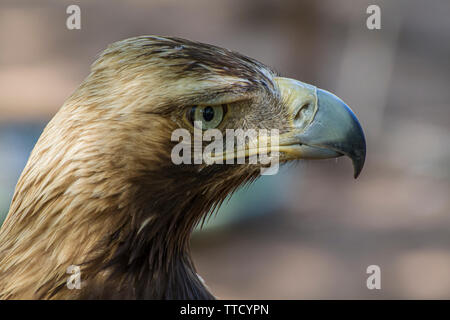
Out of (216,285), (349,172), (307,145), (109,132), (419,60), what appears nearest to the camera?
(109,132)

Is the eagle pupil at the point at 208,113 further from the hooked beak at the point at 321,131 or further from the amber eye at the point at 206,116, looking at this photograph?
the hooked beak at the point at 321,131

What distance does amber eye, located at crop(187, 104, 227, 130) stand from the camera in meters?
2.11

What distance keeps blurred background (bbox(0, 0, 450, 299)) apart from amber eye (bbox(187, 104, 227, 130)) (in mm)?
2620

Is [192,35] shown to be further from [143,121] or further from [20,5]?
[143,121]

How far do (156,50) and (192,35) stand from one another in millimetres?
6384

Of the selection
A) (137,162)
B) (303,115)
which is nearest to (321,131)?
(303,115)

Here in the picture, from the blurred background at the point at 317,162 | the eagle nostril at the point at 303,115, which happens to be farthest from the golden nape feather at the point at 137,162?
the blurred background at the point at 317,162

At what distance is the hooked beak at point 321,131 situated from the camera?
2238 mm

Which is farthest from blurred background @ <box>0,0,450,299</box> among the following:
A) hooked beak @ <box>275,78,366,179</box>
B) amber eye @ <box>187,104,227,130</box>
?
amber eye @ <box>187,104,227,130</box>

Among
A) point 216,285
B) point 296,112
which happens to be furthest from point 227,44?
point 296,112

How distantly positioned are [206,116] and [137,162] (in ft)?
0.98

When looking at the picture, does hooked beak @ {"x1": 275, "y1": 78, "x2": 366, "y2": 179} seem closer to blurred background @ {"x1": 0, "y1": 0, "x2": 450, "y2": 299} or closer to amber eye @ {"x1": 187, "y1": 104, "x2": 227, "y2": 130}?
amber eye @ {"x1": 187, "y1": 104, "x2": 227, "y2": 130}

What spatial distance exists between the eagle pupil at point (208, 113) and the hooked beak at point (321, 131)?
0.99 feet

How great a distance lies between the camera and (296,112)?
228cm
